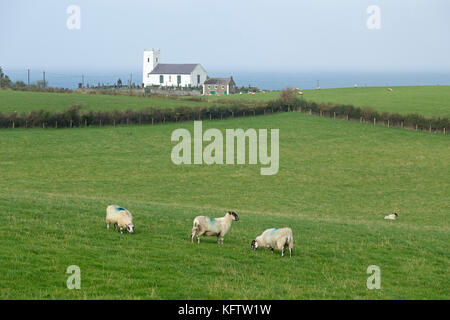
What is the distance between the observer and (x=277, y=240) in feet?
59.8

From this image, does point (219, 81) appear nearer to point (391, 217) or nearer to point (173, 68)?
point (173, 68)

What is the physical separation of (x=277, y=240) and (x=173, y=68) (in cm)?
14873

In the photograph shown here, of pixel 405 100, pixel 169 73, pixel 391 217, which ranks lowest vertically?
pixel 391 217

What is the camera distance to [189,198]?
138ft

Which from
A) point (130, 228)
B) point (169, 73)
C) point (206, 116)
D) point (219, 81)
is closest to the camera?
point (130, 228)

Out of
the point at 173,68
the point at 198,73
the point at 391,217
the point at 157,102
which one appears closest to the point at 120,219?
the point at 391,217

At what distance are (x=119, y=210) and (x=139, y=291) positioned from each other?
763cm

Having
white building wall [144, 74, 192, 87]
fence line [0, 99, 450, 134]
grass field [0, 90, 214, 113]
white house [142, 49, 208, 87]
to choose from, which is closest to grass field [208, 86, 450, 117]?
fence line [0, 99, 450, 134]

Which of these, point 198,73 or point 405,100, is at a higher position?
point 198,73

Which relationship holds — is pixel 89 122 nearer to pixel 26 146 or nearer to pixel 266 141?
pixel 26 146

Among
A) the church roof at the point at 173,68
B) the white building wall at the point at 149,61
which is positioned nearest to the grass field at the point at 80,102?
the church roof at the point at 173,68

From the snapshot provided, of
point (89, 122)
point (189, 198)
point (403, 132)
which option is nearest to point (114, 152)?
point (89, 122)

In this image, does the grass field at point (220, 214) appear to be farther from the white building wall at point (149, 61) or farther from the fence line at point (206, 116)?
the white building wall at point (149, 61)

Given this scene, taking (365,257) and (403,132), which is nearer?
(365,257)
